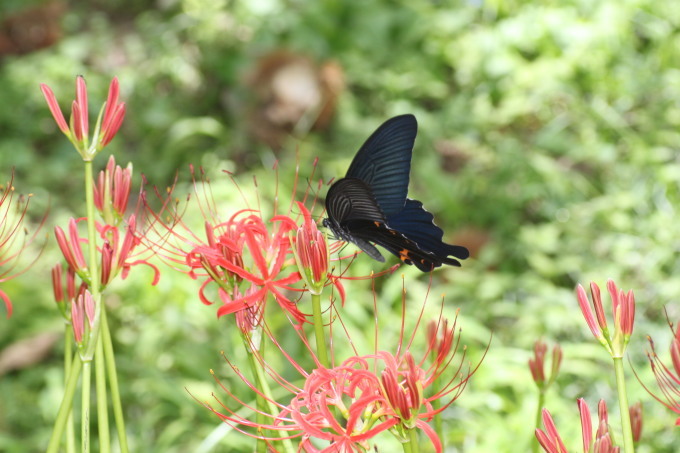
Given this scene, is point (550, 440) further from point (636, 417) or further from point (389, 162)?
point (389, 162)

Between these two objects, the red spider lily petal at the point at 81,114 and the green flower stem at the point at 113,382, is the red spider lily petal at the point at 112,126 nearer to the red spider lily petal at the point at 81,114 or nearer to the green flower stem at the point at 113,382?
the red spider lily petal at the point at 81,114

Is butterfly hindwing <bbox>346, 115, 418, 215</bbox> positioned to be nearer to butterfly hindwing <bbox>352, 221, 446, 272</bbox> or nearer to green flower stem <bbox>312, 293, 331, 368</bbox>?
butterfly hindwing <bbox>352, 221, 446, 272</bbox>

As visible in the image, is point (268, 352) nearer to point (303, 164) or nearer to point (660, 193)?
point (303, 164)

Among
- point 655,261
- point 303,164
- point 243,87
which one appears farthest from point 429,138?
point 655,261

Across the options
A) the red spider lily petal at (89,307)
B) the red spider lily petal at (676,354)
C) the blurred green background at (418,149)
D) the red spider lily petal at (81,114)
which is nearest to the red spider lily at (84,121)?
the red spider lily petal at (81,114)

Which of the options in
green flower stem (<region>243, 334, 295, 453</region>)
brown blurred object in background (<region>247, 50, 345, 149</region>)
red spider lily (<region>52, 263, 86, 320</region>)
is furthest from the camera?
brown blurred object in background (<region>247, 50, 345, 149</region>)

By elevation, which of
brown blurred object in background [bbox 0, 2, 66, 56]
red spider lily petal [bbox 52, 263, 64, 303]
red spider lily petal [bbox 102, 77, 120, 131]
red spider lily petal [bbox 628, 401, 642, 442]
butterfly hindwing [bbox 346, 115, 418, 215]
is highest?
brown blurred object in background [bbox 0, 2, 66, 56]

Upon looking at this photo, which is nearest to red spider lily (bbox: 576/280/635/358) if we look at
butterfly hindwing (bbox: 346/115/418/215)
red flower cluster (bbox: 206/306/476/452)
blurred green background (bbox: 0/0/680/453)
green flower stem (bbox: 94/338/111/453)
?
red flower cluster (bbox: 206/306/476/452)
